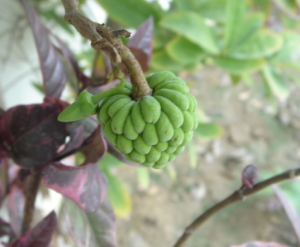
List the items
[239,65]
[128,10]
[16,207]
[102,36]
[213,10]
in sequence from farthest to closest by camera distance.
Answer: [213,10] → [239,65] → [128,10] → [16,207] → [102,36]

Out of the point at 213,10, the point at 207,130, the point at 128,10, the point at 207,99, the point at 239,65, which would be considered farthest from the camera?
the point at 207,99

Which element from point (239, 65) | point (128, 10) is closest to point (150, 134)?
point (128, 10)

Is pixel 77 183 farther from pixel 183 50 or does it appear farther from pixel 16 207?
pixel 183 50

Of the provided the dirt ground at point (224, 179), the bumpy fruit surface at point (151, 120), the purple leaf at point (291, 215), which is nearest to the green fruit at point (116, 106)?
the bumpy fruit surface at point (151, 120)

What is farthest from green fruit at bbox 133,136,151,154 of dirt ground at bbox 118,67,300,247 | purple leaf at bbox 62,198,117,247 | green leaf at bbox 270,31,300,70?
dirt ground at bbox 118,67,300,247

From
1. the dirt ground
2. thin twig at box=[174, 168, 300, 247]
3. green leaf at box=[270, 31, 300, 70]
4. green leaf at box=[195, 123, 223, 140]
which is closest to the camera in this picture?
thin twig at box=[174, 168, 300, 247]

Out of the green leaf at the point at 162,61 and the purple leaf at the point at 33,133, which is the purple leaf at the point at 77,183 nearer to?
the purple leaf at the point at 33,133

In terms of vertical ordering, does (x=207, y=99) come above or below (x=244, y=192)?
below

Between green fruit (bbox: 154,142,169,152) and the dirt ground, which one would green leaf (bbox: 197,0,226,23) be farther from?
green fruit (bbox: 154,142,169,152)
